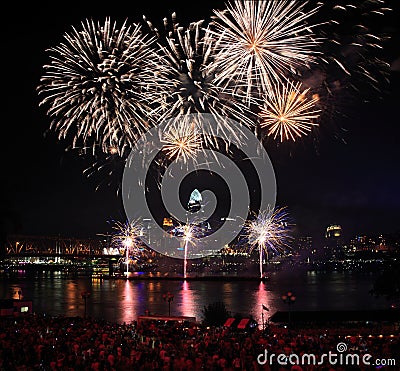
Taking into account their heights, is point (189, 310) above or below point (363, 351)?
below

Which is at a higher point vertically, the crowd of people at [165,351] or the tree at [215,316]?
the crowd of people at [165,351]

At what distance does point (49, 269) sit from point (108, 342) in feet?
407

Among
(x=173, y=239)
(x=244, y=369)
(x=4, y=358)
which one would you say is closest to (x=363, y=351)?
(x=244, y=369)

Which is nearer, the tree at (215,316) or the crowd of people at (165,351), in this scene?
the crowd of people at (165,351)

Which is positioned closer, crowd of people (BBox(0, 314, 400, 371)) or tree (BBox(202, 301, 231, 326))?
crowd of people (BBox(0, 314, 400, 371))

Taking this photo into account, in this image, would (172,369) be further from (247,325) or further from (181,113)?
(181,113)

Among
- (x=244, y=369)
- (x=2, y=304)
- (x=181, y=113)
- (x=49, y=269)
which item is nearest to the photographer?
(x=244, y=369)

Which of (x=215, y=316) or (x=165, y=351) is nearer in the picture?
(x=165, y=351)

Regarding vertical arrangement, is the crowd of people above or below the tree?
above

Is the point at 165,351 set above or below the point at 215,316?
above

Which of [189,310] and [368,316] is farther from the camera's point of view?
[189,310]

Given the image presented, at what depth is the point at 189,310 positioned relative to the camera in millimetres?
38156

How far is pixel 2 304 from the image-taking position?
23938 mm

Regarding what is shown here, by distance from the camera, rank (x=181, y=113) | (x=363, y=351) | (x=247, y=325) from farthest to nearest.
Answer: (x=181, y=113)
(x=247, y=325)
(x=363, y=351)
